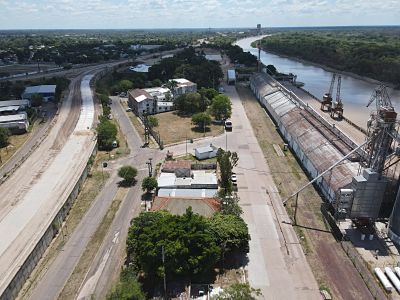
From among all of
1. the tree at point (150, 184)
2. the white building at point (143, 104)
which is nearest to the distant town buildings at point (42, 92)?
the white building at point (143, 104)

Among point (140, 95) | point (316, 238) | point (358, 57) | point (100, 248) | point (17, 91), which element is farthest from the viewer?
point (358, 57)

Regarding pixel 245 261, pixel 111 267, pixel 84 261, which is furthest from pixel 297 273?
pixel 84 261

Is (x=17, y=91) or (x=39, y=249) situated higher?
(x=39, y=249)

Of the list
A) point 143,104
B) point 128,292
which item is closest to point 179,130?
point 143,104

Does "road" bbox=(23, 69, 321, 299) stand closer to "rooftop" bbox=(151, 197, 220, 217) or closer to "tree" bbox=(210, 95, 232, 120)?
"rooftop" bbox=(151, 197, 220, 217)

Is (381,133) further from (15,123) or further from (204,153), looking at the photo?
(15,123)

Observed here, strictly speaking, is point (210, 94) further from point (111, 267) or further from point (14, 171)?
point (111, 267)
